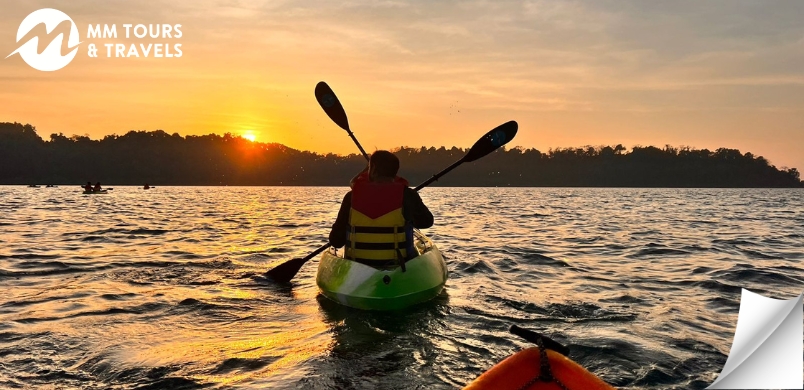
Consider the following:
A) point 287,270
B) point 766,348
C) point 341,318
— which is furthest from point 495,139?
point 766,348

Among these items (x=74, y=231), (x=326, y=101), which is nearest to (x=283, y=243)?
(x=326, y=101)

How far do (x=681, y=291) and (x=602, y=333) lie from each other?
10.3 ft

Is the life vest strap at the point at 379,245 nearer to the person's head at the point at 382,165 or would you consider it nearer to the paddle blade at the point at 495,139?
the person's head at the point at 382,165

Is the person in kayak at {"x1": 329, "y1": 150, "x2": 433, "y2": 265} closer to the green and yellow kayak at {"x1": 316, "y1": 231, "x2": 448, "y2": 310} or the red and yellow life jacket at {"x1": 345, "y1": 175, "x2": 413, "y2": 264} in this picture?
the red and yellow life jacket at {"x1": 345, "y1": 175, "x2": 413, "y2": 264}

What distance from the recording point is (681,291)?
8281mm

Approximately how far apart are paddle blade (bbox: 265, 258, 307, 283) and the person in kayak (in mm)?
2409

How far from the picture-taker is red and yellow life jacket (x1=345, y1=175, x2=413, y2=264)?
6754mm

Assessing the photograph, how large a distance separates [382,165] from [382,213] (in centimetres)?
60

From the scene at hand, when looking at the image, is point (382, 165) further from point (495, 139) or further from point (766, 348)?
point (766, 348)

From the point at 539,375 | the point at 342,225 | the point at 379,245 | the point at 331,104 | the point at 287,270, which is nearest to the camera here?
the point at 539,375

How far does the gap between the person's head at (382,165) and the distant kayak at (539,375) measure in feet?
13.0

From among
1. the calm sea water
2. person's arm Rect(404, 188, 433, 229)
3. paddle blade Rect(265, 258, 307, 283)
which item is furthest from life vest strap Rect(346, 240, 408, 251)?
paddle blade Rect(265, 258, 307, 283)

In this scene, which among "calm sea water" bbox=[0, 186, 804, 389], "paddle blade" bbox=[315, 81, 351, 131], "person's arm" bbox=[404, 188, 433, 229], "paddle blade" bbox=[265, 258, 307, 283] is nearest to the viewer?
"calm sea water" bbox=[0, 186, 804, 389]

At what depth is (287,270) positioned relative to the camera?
9258 mm
